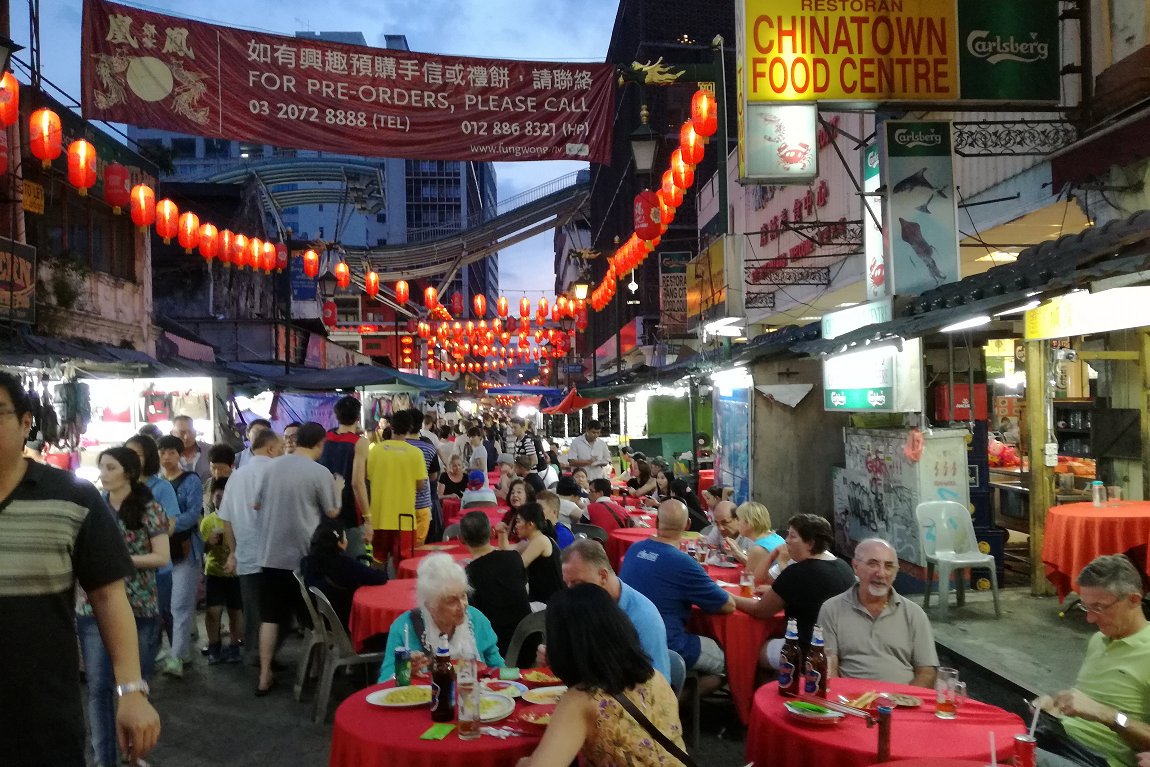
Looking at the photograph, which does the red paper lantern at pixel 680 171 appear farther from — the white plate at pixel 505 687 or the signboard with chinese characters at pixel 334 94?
the white plate at pixel 505 687

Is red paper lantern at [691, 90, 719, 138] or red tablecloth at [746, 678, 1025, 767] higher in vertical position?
red paper lantern at [691, 90, 719, 138]

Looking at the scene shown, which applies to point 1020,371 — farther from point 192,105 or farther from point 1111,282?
point 192,105

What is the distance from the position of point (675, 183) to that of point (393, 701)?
9.35 meters

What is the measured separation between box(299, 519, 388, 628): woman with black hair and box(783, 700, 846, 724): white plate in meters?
3.96

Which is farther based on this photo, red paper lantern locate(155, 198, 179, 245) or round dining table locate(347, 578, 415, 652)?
red paper lantern locate(155, 198, 179, 245)

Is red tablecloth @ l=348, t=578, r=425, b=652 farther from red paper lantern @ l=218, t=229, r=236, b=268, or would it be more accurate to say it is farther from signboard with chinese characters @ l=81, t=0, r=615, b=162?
red paper lantern @ l=218, t=229, r=236, b=268

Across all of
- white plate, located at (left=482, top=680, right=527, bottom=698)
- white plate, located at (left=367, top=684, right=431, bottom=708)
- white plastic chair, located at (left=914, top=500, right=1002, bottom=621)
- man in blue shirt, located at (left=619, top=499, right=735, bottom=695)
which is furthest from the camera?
white plastic chair, located at (left=914, top=500, right=1002, bottom=621)

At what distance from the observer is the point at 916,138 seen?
10.5 m

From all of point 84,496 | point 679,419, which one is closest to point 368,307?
point 679,419

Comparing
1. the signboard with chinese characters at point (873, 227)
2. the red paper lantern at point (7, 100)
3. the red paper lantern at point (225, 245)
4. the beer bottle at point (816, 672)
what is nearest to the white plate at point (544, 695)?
the beer bottle at point (816, 672)

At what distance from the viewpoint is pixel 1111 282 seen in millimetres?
5914

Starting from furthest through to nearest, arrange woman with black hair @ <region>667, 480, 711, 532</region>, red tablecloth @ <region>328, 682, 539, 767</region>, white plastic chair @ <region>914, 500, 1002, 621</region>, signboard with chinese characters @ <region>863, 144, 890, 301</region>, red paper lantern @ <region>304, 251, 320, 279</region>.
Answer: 1. red paper lantern @ <region>304, 251, 320, 279</region>
2. woman with black hair @ <region>667, 480, 711, 532</region>
3. signboard with chinese characters @ <region>863, 144, 890, 301</region>
4. white plastic chair @ <region>914, 500, 1002, 621</region>
5. red tablecloth @ <region>328, 682, 539, 767</region>

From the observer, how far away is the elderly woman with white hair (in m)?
4.52

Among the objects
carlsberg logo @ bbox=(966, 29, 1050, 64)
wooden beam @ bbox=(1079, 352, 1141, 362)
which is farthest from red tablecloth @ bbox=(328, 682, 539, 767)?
carlsberg logo @ bbox=(966, 29, 1050, 64)
